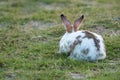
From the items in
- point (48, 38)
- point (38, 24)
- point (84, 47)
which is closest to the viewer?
point (84, 47)

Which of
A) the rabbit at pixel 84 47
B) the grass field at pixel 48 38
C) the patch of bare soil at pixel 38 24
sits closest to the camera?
the grass field at pixel 48 38

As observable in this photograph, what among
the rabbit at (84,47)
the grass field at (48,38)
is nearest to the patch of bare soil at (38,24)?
the grass field at (48,38)

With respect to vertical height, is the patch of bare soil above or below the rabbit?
above

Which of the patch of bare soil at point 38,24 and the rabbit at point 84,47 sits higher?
the patch of bare soil at point 38,24

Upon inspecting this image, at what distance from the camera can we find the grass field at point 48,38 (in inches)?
295

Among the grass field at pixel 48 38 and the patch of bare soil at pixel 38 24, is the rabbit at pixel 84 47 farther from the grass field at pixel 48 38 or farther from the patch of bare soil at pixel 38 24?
the patch of bare soil at pixel 38 24

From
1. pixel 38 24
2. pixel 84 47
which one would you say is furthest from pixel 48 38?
pixel 84 47

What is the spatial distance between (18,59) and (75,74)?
3.96 ft

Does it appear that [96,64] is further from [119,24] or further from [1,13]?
[1,13]

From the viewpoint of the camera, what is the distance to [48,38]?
994cm

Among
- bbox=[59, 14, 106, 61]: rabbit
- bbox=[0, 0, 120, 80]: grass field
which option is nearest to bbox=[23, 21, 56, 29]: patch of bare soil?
bbox=[0, 0, 120, 80]: grass field

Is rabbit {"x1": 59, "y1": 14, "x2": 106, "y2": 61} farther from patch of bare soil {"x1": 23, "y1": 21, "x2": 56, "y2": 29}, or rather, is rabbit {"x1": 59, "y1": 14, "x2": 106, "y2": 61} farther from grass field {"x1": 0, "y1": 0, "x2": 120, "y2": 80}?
patch of bare soil {"x1": 23, "y1": 21, "x2": 56, "y2": 29}

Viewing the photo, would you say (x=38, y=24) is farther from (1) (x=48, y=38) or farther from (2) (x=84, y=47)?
(2) (x=84, y=47)

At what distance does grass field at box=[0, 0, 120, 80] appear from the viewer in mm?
7500
